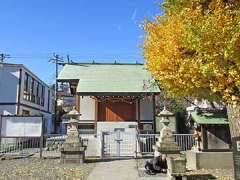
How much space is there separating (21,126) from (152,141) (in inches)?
311

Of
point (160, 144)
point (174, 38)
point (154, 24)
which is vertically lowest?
point (160, 144)

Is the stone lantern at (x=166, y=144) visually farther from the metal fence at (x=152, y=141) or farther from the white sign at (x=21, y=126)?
the white sign at (x=21, y=126)

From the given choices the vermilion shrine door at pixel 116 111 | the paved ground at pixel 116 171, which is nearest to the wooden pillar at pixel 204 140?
the paved ground at pixel 116 171

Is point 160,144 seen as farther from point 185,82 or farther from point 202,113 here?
point 185,82

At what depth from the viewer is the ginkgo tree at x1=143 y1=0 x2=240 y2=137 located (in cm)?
1075

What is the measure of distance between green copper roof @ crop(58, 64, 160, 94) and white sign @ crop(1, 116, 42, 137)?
5.05 m

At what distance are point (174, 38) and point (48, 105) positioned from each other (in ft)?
112

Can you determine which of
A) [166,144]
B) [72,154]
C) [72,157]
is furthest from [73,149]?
[166,144]

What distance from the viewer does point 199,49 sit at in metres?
11.0

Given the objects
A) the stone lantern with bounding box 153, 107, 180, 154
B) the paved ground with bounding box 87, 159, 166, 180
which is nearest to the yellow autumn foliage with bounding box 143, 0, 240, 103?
the stone lantern with bounding box 153, 107, 180, 154

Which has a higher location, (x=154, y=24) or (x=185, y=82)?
(x=154, y=24)

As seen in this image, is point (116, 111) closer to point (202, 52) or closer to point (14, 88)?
point (14, 88)

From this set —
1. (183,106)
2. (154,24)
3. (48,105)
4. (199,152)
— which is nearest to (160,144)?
(199,152)

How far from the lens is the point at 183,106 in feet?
138
